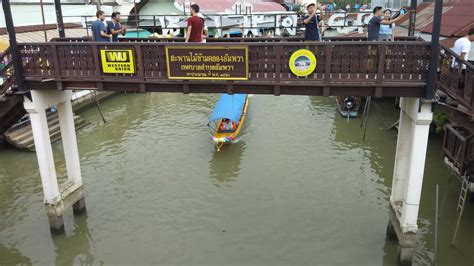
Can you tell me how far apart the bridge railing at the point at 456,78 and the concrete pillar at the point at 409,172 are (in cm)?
72

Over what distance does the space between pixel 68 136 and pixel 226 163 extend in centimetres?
830

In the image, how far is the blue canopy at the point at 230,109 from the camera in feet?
73.8

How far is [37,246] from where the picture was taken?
13.7 m

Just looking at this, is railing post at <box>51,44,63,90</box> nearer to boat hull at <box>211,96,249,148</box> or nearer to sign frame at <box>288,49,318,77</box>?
sign frame at <box>288,49,318,77</box>

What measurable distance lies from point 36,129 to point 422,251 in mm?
12834

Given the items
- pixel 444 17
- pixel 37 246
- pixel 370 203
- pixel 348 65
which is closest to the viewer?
pixel 348 65

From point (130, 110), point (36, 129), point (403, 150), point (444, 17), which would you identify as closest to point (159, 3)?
point (130, 110)

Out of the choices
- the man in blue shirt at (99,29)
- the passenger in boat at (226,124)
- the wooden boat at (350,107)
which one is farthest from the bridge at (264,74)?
the wooden boat at (350,107)

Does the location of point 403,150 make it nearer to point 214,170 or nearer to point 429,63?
point 429,63

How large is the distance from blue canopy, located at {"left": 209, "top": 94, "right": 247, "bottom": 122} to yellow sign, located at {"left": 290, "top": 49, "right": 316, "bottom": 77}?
1175 centimetres

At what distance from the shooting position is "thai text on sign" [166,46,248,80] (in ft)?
35.2

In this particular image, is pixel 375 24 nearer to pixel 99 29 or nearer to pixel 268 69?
pixel 268 69

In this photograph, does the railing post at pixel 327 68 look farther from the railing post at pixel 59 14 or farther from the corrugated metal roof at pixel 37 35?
Result: the corrugated metal roof at pixel 37 35

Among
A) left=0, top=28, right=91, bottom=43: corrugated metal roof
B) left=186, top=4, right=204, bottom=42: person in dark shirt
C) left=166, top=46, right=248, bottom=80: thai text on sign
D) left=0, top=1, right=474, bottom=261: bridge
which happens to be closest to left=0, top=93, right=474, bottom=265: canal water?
left=0, top=1, right=474, bottom=261: bridge
